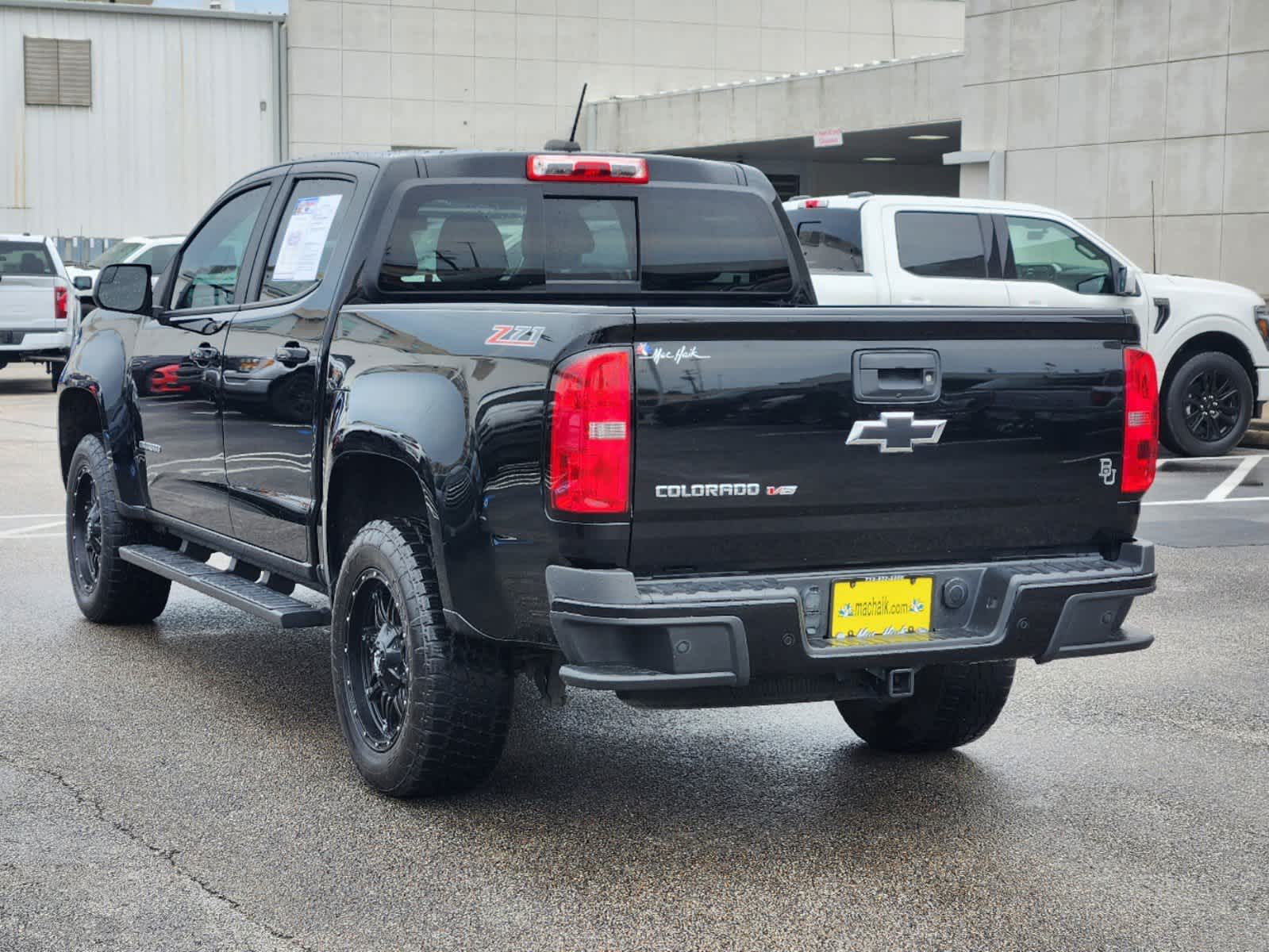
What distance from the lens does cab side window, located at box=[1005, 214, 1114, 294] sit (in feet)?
43.3

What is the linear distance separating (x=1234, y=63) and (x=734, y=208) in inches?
725

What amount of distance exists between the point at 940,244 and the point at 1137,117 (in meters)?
12.3

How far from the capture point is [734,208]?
20.5 ft

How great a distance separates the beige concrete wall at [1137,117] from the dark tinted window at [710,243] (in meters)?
17.9

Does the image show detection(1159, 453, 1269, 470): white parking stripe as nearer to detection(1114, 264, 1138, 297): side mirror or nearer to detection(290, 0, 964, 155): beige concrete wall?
detection(1114, 264, 1138, 297): side mirror

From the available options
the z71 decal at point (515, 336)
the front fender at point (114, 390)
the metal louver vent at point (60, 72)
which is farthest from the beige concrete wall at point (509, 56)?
the z71 decal at point (515, 336)

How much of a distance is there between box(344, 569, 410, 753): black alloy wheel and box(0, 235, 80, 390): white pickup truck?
17.7m

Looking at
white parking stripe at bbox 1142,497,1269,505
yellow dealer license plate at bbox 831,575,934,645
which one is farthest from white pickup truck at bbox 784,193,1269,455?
yellow dealer license plate at bbox 831,575,934,645

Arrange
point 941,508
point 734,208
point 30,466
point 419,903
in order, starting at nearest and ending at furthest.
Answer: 1. point 419,903
2. point 941,508
3. point 734,208
4. point 30,466

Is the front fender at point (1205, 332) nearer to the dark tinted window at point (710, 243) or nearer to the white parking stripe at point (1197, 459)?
the white parking stripe at point (1197, 459)

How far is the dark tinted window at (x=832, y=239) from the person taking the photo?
12.5m

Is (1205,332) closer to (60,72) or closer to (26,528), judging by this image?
(26,528)

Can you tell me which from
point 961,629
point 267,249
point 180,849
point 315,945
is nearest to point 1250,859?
point 961,629

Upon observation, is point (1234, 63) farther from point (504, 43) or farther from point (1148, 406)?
point (504, 43)
